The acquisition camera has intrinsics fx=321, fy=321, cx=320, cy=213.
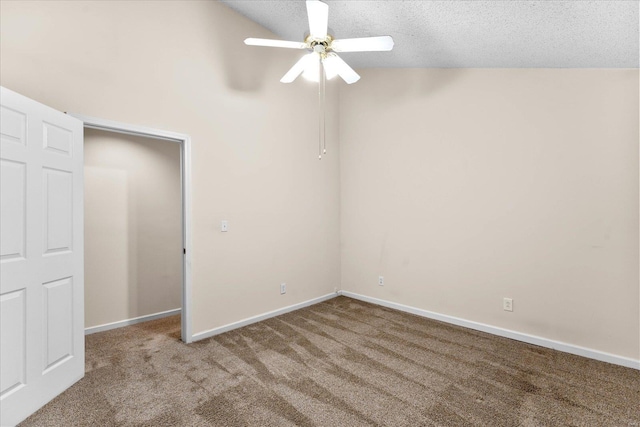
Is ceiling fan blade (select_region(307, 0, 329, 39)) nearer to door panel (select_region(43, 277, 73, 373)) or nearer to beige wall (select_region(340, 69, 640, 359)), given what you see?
beige wall (select_region(340, 69, 640, 359))

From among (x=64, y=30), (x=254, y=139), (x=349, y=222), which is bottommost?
(x=349, y=222)

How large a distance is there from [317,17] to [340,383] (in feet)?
7.98

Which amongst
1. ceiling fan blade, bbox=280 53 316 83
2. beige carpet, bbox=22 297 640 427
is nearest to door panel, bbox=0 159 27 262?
beige carpet, bbox=22 297 640 427

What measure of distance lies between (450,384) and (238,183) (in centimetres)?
257

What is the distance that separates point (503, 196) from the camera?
308 cm

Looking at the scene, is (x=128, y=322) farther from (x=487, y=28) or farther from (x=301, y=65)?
(x=487, y=28)

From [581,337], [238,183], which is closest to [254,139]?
[238,183]

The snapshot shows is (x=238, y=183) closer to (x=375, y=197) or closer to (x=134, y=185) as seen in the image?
(x=134, y=185)

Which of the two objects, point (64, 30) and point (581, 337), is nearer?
point (64, 30)

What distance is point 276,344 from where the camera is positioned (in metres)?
2.92

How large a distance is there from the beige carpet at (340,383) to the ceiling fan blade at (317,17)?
2.40 meters

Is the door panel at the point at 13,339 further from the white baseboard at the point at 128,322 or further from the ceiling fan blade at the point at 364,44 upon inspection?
the ceiling fan blade at the point at 364,44

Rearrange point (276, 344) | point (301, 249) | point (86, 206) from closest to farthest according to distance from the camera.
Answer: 1. point (276, 344)
2. point (86, 206)
3. point (301, 249)

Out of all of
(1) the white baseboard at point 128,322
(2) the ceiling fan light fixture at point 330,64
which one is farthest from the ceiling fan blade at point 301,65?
(1) the white baseboard at point 128,322
